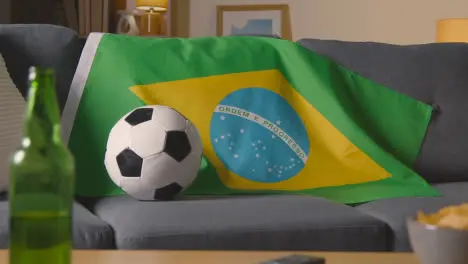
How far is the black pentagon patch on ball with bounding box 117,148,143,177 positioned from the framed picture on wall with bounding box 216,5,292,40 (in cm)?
247

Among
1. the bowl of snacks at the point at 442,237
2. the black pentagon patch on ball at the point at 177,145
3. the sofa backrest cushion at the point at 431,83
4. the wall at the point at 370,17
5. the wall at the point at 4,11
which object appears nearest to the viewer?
the bowl of snacks at the point at 442,237

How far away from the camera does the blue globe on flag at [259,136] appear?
1928mm

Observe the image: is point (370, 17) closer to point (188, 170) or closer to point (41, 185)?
point (188, 170)

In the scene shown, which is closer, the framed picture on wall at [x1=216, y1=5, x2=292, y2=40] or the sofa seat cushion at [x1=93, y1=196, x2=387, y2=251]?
the sofa seat cushion at [x1=93, y1=196, x2=387, y2=251]

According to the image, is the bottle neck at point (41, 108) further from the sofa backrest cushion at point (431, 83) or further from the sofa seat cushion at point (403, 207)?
the sofa backrest cushion at point (431, 83)

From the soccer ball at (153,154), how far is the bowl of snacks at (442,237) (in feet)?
3.09

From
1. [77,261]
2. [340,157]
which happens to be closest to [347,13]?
Result: [340,157]

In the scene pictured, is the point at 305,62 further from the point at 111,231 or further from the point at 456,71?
the point at 111,231

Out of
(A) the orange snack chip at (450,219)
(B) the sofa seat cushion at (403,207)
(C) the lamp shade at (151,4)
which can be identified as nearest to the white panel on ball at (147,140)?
(B) the sofa seat cushion at (403,207)

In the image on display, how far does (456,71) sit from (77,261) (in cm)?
159

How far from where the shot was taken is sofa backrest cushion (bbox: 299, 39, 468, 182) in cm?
216

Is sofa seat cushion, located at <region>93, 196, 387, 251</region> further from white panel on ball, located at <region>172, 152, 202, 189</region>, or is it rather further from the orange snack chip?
the orange snack chip

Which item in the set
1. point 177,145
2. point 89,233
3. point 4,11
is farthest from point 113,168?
point 4,11

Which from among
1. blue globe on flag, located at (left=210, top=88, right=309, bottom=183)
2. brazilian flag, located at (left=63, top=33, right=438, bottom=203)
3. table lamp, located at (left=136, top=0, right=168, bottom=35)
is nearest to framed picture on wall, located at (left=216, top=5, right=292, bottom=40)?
table lamp, located at (left=136, top=0, right=168, bottom=35)
